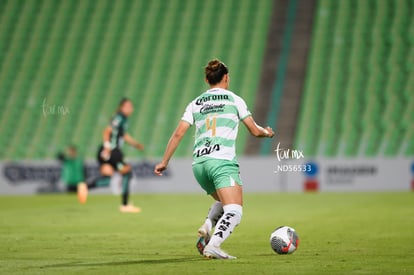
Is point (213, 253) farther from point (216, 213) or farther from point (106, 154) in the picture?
point (106, 154)

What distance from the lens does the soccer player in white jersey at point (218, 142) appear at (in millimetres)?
8586

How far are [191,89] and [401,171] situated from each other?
868cm

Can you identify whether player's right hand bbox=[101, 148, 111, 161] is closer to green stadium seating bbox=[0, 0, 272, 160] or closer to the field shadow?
the field shadow

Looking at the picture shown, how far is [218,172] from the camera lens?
28.1ft

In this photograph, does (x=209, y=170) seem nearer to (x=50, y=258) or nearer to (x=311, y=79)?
(x=50, y=258)

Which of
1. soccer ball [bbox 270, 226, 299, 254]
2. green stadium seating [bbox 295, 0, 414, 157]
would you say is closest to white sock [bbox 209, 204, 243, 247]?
soccer ball [bbox 270, 226, 299, 254]

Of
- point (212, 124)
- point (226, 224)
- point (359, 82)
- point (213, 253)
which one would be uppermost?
point (359, 82)

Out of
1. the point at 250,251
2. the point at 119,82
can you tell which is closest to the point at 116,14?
the point at 119,82

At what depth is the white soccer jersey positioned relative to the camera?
8.68 meters

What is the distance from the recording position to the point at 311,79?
28.6 m

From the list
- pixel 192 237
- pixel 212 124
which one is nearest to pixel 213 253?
pixel 212 124

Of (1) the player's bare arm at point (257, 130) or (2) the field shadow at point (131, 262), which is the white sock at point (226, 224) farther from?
(1) the player's bare arm at point (257, 130)

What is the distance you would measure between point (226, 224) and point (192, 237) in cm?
296

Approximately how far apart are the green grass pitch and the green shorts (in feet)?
2.52
